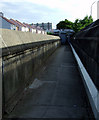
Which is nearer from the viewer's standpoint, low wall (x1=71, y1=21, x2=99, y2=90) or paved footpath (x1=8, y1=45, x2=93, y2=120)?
low wall (x1=71, y1=21, x2=99, y2=90)

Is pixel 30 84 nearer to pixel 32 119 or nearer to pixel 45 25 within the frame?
pixel 32 119

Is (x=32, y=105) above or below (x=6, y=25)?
below

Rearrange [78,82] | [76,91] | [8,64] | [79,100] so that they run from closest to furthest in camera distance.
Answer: [8,64] → [79,100] → [76,91] → [78,82]

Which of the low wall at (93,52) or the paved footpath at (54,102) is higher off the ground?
the low wall at (93,52)

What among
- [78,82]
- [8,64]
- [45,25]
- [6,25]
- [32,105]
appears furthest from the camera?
[45,25]

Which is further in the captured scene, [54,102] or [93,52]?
[54,102]

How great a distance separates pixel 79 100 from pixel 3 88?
203cm

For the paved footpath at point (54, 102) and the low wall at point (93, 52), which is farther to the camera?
the paved footpath at point (54, 102)

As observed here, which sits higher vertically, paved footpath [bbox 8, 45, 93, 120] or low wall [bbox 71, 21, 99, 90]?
low wall [bbox 71, 21, 99, 90]

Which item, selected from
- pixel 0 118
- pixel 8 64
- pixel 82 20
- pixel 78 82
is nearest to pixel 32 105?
Result: pixel 0 118

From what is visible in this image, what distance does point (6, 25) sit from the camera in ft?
179

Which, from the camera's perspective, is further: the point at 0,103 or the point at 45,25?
the point at 45,25

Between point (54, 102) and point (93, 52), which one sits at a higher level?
point (93, 52)

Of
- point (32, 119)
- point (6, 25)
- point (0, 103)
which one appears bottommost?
point (32, 119)
